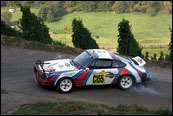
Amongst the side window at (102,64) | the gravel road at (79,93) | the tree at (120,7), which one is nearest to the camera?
the gravel road at (79,93)

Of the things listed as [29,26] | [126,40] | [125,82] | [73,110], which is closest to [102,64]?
[125,82]

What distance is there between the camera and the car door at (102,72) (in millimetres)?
10531

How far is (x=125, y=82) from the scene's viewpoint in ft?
36.3

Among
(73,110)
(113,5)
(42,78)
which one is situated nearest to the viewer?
(73,110)

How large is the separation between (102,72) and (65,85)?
5.14 ft

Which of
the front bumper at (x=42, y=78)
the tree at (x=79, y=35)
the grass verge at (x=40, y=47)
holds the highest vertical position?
the tree at (x=79, y=35)

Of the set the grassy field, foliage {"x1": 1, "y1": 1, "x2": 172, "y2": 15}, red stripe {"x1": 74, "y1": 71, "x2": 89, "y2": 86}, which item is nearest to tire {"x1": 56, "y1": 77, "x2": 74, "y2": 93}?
red stripe {"x1": 74, "y1": 71, "x2": 89, "y2": 86}

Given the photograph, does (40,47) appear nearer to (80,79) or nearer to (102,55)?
(102,55)

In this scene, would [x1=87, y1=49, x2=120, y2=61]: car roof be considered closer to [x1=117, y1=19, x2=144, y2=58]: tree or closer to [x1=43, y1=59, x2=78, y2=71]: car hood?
[x1=43, y1=59, x2=78, y2=71]: car hood

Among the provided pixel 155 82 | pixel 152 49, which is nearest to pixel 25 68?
pixel 155 82

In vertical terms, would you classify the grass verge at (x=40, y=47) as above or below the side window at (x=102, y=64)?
above

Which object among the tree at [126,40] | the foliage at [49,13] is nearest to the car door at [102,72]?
the tree at [126,40]

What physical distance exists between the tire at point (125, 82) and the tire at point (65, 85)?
6.72 feet

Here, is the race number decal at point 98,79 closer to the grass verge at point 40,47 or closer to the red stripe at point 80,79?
the red stripe at point 80,79
